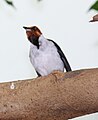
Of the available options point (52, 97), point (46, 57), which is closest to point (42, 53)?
point (46, 57)

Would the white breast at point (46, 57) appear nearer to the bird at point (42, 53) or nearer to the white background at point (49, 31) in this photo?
the bird at point (42, 53)

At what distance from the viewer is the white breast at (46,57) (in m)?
0.73

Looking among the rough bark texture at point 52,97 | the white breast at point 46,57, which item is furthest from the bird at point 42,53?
the rough bark texture at point 52,97

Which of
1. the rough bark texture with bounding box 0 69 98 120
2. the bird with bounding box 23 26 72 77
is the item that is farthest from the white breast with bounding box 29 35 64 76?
the rough bark texture with bounding box 0 69 98 120

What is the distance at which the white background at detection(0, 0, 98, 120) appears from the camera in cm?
95

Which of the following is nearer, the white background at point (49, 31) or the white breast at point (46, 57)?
the white breast at point (46, 57)

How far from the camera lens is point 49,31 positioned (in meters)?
0.96

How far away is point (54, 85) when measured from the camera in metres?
0.60

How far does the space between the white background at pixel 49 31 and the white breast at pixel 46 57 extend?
7.9 inches

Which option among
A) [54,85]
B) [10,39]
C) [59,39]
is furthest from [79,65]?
[54,85]

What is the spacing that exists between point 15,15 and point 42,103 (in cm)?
42

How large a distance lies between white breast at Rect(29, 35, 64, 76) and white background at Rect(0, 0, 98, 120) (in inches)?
7.9

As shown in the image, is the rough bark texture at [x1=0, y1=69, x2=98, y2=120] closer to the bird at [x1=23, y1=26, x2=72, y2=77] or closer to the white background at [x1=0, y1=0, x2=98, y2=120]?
the bird at [x1=23, y1=26, x2=72, y2=77]

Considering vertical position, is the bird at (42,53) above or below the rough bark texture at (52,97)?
above
